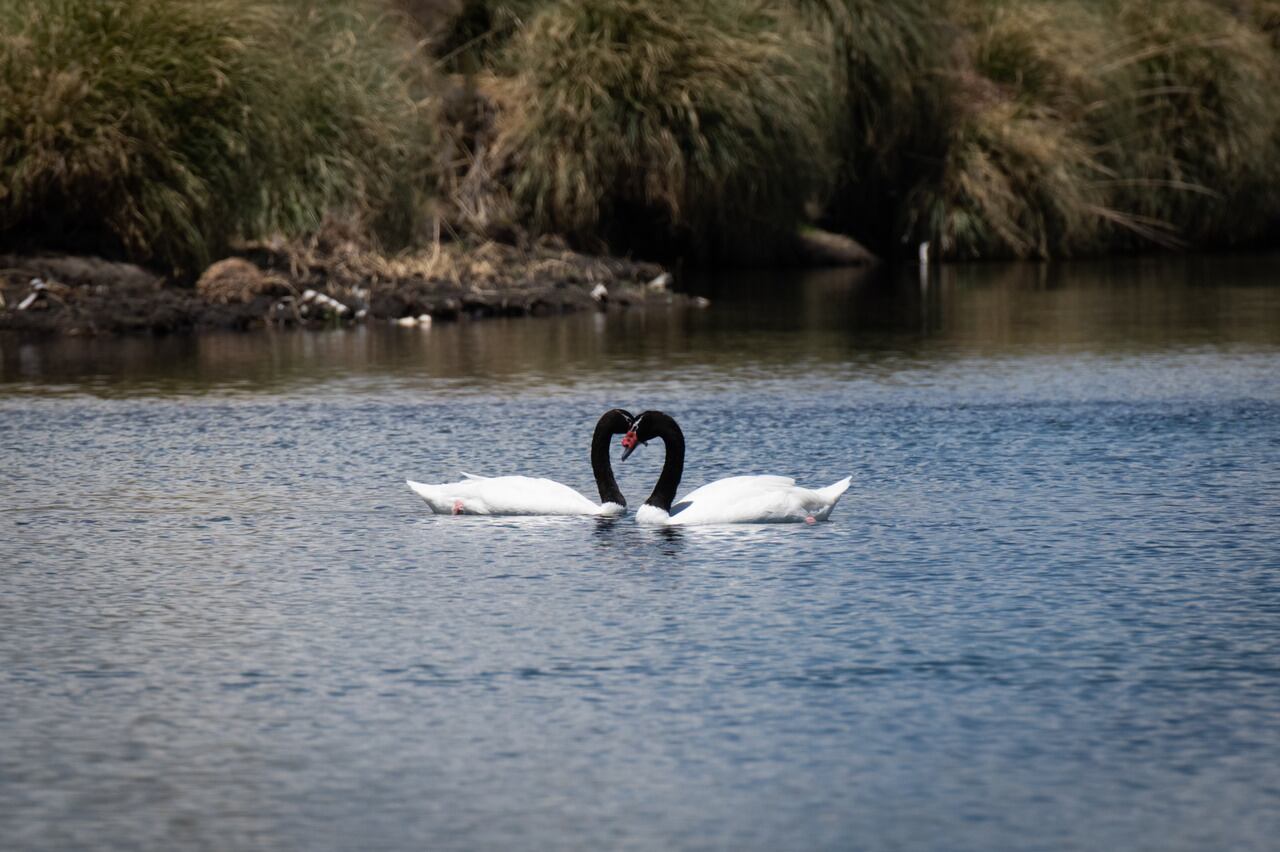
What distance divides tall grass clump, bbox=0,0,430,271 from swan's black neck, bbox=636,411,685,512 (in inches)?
473

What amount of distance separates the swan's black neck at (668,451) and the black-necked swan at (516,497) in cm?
21

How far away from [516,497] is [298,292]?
12599 mm

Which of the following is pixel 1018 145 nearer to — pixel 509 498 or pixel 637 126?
pixel 637 126

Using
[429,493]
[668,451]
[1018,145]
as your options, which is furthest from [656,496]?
[1018,145]

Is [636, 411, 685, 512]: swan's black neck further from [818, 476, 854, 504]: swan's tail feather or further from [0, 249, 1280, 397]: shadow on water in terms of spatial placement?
[0, 249, 1280, 397]: shadow on water

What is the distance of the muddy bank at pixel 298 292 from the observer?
20000 millimetres

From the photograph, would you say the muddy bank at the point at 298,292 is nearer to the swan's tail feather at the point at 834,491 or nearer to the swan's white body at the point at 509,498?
the swan's white body at the point at 509,498

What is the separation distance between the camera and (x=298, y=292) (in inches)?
848

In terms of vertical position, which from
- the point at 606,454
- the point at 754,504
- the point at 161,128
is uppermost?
the point at 161,128

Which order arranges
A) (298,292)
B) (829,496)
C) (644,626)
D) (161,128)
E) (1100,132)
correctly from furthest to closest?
1. (1100,132)
2. (298,292)
3. (161,128)
4. (829,496)
5. (644,626)

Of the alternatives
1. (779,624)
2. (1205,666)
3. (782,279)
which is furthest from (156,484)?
(782,279)

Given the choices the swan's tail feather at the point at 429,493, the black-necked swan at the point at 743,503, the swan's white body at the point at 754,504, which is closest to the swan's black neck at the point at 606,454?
the black-necked swan at the point at 743,503

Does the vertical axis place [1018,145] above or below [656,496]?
above

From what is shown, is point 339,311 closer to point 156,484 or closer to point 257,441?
point 257,441
